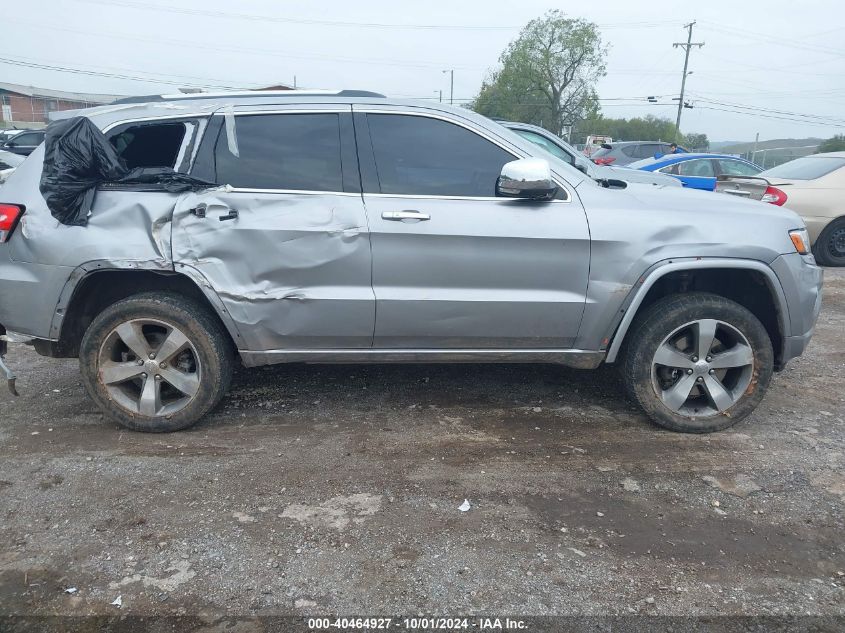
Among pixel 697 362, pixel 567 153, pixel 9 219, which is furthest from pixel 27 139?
pixel 697 362

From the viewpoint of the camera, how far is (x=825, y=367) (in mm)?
4945

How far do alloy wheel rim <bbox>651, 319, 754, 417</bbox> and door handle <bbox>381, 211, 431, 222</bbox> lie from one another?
5.17ft

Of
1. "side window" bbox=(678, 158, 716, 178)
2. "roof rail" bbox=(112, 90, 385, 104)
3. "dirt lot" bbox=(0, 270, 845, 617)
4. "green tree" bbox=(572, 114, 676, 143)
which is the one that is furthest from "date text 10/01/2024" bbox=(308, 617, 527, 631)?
"green tree" bbox=(572, 114, 676, 143)

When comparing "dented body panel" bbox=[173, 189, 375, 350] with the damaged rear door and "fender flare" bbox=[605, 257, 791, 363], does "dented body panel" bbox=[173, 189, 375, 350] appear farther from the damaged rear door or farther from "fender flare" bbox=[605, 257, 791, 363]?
"fender flare" bbox=[605, 257, 791, 363]

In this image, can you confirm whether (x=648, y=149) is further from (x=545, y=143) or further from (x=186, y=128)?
(x=186, y=128)

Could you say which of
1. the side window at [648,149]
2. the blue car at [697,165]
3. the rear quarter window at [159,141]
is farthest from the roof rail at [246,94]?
the side window at [648,149]

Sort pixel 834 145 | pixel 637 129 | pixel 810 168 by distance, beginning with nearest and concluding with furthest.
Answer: pixel 810 168, pixel 834 145, pixel 637 129

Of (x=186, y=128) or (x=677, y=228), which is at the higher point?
(x=186, y=128)

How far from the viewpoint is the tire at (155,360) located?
3537 millimetres

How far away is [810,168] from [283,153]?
26.7 feet

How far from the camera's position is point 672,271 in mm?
3559

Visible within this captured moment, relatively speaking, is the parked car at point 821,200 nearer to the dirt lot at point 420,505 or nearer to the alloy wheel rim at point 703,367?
the dirt lot at point 420,505

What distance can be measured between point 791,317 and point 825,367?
64.8 inches

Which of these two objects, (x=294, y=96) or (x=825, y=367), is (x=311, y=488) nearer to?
(x=294, y=96)
